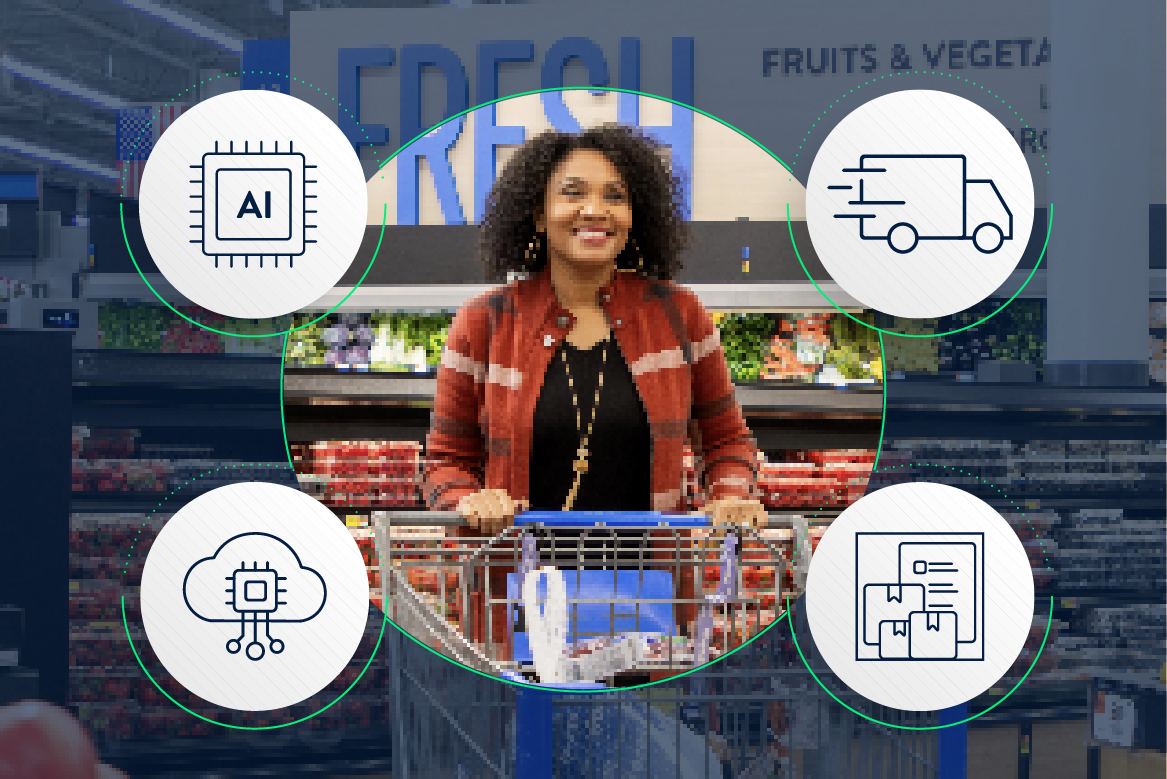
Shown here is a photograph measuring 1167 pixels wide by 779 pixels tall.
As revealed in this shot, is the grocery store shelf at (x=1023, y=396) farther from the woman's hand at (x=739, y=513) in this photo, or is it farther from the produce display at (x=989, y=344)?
the woman's hand at (x=739, y=513)

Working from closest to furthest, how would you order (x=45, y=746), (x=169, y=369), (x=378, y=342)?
(x=45, y=746) < (x=169, y=369) < (x=378, y=342)

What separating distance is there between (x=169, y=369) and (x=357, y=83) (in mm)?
923

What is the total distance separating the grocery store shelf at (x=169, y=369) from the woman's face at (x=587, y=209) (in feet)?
4.29

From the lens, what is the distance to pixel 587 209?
1635 millimetres

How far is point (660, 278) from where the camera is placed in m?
1.79

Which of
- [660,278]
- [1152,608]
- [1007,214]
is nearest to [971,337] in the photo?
[1007,214]

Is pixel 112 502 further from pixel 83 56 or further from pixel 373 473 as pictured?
pixel 83 56

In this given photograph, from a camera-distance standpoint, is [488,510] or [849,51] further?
[849,51]

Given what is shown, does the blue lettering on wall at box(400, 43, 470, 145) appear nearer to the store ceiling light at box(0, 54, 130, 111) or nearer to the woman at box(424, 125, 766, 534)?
the woman at box(424, 125, 766, 534)

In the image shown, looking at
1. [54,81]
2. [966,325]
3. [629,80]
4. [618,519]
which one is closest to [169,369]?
[629,80]

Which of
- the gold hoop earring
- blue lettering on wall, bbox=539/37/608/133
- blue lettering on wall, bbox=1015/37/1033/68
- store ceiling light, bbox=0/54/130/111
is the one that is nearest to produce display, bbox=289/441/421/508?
blue lettering on wall, bbox=539/37/608/133

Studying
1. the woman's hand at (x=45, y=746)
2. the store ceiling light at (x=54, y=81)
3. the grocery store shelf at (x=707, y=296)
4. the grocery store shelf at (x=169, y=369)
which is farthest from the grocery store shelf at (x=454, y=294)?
the store ceiling light at (x=54, y=81)

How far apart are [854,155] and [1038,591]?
984mm

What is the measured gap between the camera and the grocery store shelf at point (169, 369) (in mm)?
2689
